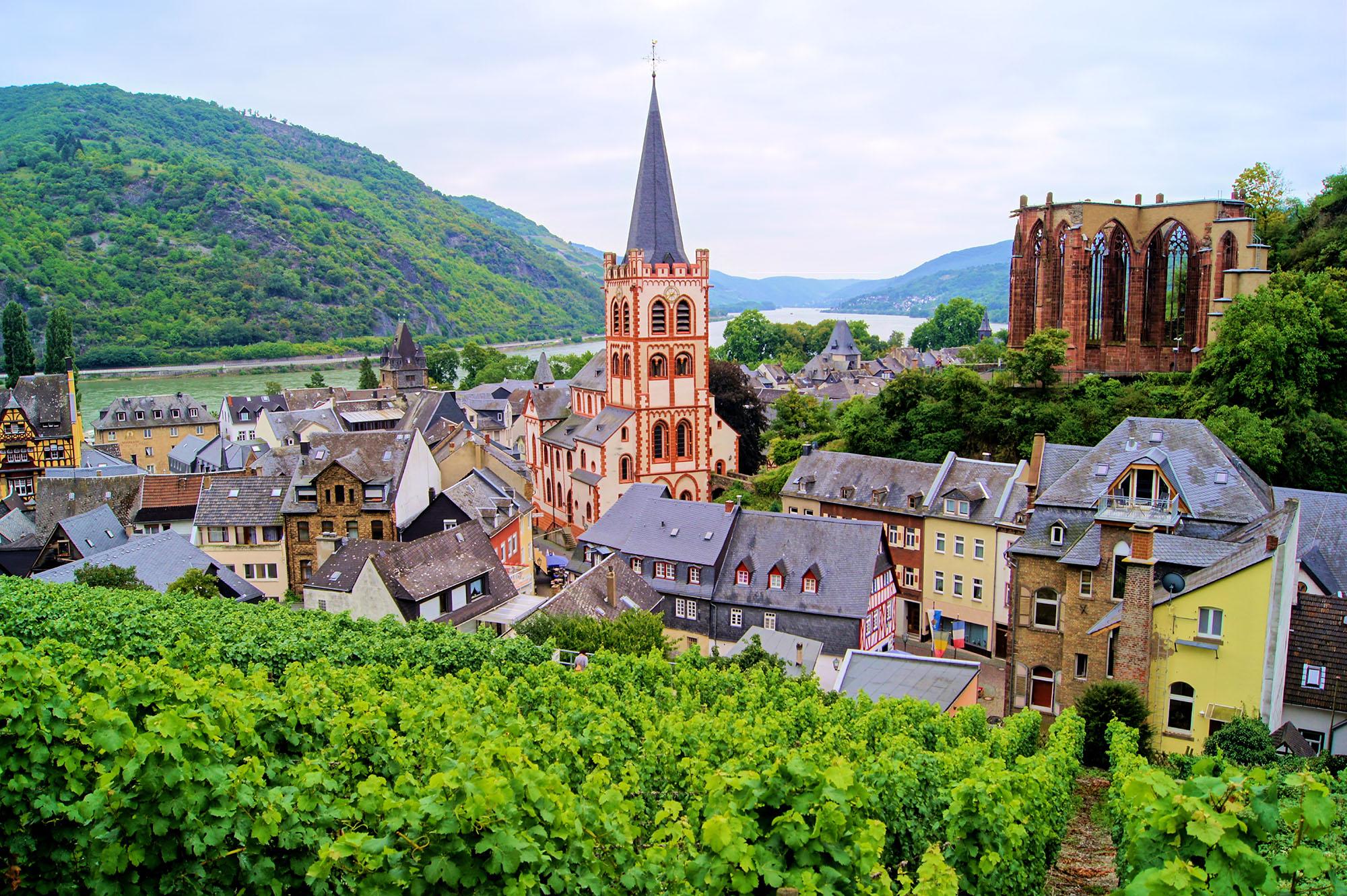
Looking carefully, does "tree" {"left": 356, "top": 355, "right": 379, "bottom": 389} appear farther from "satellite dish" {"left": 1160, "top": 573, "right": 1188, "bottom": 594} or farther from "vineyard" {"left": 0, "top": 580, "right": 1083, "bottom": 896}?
"vineyard" {"left": 0, "top": 580, "right": 1083, "bottom": 896}

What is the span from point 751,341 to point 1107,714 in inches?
5153

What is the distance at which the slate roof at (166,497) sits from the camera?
44531 mm

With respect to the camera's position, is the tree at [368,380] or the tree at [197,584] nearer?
the tree at [197,584]

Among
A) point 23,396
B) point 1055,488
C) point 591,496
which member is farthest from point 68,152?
point 1055,488

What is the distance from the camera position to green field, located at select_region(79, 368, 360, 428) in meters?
116

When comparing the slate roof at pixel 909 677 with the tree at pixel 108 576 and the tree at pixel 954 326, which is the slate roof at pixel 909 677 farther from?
the tree at pixel 954 326

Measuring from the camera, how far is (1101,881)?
14.4 m

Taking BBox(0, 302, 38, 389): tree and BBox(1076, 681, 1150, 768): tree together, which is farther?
BBox(0, 302, 38, 389): tree

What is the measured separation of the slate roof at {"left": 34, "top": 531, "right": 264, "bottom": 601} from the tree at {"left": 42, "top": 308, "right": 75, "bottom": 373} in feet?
210

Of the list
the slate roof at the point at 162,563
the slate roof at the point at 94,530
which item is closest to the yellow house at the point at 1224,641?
the slate roof at the point at 162,563

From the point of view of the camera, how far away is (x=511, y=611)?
34875mm

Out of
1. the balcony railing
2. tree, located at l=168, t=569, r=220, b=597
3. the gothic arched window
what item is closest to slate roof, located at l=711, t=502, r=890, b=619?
the balcony railing

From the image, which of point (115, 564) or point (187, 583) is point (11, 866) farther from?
point (115, 564)

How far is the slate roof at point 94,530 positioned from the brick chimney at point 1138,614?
37403 millimetres
